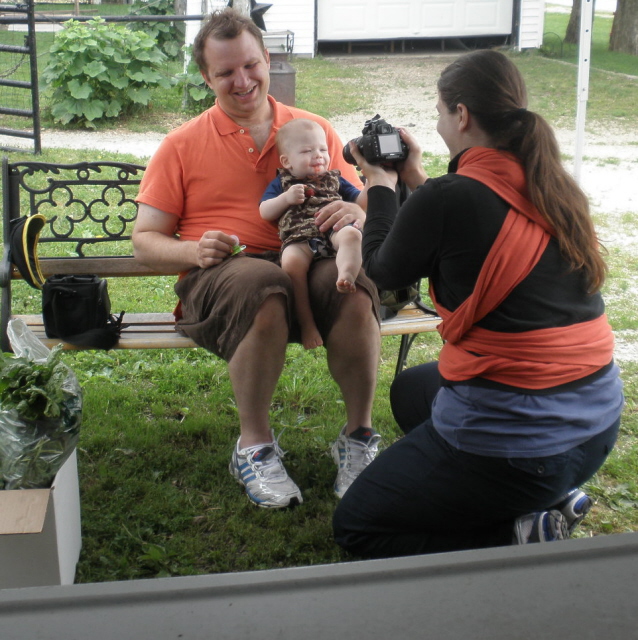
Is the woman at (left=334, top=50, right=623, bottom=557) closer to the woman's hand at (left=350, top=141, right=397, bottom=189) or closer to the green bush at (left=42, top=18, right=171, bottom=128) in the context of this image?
the woman's hand at (left=350, top=141, right=397, bottom=189)

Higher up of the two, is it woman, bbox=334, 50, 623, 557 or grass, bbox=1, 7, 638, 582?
woman, bbox=334, 50, 623, 557

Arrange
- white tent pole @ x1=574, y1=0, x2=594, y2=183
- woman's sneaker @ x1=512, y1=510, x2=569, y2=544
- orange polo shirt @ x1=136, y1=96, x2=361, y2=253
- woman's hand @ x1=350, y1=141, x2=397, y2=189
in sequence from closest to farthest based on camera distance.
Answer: woman's sneaker @ x1=512, y1=510, x2=569, y2=544, woman's hand @ x1=350, y1=141, x2=397, y2=189, orange polo shirt @ x1=136, y1=96, x2=361, y2=253, white tent pole @ x1=574, y1=0, x2=594, y2=183

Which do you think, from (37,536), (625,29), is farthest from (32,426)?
(625,29)

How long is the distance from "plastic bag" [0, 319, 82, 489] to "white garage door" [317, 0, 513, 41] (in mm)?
15083

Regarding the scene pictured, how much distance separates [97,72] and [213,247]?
7.06 m

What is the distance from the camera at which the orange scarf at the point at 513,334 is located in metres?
2.00

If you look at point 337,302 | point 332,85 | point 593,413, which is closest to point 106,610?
point 593,413

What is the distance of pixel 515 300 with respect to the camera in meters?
2.04

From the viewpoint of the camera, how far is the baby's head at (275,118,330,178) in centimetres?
292

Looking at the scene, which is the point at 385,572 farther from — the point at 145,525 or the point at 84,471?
the point at 84,471

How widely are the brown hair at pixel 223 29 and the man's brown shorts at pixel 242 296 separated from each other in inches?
30.4

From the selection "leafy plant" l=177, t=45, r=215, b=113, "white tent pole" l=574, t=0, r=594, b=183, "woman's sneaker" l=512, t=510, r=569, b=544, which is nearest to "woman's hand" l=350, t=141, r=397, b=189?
"woman's sneaker" l=512, t=510, r=569, b=544

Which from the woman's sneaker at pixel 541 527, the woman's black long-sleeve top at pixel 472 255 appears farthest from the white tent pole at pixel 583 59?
the woman's sneaker at pixel 541 527

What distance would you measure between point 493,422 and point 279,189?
1267mm
